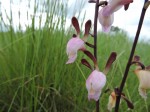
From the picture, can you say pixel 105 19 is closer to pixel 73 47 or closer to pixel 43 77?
pixel 73 47

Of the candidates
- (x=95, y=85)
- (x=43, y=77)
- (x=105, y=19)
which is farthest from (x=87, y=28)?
(x=43, y=77)

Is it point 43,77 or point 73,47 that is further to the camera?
point 43,77

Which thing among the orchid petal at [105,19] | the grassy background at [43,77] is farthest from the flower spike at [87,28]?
the grassy background at [43,77]

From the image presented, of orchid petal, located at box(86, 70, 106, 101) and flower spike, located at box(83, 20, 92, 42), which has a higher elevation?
flower spike, located at box(83, 20, 92, 42)

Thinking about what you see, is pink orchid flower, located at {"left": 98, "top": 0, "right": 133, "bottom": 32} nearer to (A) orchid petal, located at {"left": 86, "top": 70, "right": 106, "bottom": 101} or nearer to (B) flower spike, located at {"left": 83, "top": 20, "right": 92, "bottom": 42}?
(B) flower spike, located at {"left": 83, "top": 20, "right": 92, "bottom": 42}

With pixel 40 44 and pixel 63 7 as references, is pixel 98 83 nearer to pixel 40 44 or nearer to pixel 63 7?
pixel 40 44

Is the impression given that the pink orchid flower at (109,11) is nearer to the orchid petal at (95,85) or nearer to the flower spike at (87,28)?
the flower spike at (87,28)

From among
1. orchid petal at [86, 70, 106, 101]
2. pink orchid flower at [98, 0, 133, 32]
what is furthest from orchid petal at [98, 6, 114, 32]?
orchid petal at [86, 70, 106, 101]

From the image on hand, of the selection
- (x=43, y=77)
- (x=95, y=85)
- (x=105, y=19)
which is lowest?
(x=43, y=77)
